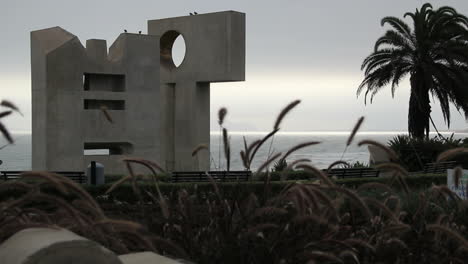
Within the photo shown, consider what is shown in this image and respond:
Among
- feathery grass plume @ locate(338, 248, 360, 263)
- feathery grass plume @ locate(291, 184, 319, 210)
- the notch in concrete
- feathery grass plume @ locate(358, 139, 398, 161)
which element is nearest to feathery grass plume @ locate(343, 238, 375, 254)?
feathery grass plume @ locate(338, 248, 360, 263)

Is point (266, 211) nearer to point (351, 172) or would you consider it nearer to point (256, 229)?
point (256, 229)

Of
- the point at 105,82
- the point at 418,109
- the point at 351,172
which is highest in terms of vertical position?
the point at 105,82

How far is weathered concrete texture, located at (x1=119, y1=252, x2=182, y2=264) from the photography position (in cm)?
454

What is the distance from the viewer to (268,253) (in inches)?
189

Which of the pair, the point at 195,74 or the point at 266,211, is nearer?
the point at 266,211

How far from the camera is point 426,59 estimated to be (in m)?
34.0

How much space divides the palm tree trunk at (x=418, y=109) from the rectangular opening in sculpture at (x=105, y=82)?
1202cm

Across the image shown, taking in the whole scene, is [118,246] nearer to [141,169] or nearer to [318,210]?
[318,210]

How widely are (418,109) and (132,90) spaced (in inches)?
493

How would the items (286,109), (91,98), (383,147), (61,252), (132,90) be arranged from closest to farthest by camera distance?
(61,252) < (383,147) < (286,109) < (91,98) < (132,90)

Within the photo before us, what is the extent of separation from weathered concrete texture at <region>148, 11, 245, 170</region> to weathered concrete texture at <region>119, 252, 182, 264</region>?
26.2m

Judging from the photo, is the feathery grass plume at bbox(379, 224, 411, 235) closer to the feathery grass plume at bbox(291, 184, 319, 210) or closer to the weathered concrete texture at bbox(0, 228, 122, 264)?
the feathery grass plume at bbox(291, 184, 319, 210)

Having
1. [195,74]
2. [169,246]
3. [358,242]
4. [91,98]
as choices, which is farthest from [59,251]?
[195,74]

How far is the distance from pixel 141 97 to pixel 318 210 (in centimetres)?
2680
